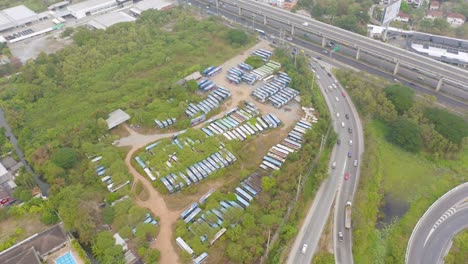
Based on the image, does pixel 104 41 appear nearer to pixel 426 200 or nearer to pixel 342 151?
pixel 342 151

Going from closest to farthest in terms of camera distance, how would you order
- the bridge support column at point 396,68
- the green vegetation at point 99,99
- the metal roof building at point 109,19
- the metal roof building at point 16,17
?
the green vegetation at point 99,99, the bridge support column at point 396,68, the metal roof building at point 16,17, the metal roof building at point 109,19

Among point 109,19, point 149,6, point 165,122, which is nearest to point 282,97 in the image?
point 165,122

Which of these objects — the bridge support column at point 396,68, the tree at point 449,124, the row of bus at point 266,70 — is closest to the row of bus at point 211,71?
the row of bus at point 266,70

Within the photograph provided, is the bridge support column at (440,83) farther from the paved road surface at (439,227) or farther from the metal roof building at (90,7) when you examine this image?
the metal roof building at (90,7)

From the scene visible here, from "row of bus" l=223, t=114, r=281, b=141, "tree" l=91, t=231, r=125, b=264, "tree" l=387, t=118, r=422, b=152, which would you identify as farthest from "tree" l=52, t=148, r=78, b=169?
"tree" l=387, t=118, r=422, b=152

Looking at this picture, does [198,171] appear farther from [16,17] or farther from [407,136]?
[16,17]

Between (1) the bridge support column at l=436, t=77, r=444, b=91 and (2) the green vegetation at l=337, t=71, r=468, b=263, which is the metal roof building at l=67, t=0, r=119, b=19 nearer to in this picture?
(2) the green vegetation at l=337, t=71, r=468, b=263
